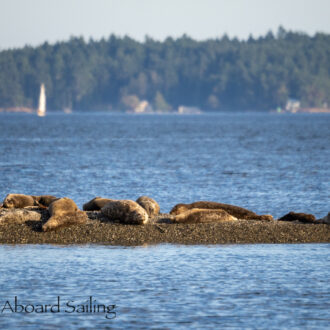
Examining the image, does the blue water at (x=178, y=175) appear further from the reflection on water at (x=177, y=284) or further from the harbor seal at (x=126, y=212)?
the reflection on water at (x=177, y=284)

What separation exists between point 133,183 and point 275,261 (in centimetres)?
2628

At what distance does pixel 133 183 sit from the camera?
45719 millimetres

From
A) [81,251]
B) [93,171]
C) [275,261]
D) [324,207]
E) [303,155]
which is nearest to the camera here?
[275,261]

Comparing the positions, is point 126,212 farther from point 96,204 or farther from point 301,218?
point 301,218

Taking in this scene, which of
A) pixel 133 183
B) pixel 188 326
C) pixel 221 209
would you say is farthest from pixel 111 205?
pixel 133 183

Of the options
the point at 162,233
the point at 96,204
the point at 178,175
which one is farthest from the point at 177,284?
the point at 178,175

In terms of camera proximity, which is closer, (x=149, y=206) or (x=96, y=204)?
(x=149, y=206)

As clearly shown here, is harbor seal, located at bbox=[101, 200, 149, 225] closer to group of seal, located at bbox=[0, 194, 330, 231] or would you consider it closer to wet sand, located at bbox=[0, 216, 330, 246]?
group of seal, located at bbox=[0, 194, 330, 231]

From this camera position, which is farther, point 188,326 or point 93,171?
point 93,171

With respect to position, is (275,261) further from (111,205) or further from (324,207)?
(324,207)

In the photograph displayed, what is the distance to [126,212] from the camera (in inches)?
955

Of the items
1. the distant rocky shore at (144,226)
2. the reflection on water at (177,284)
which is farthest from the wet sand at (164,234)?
the reflection on water at (177,284)

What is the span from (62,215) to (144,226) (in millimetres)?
2433

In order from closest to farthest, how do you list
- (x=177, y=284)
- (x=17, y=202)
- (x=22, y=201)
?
(x=177, y=284), (x=17, y=202), (x=22, y=201)
